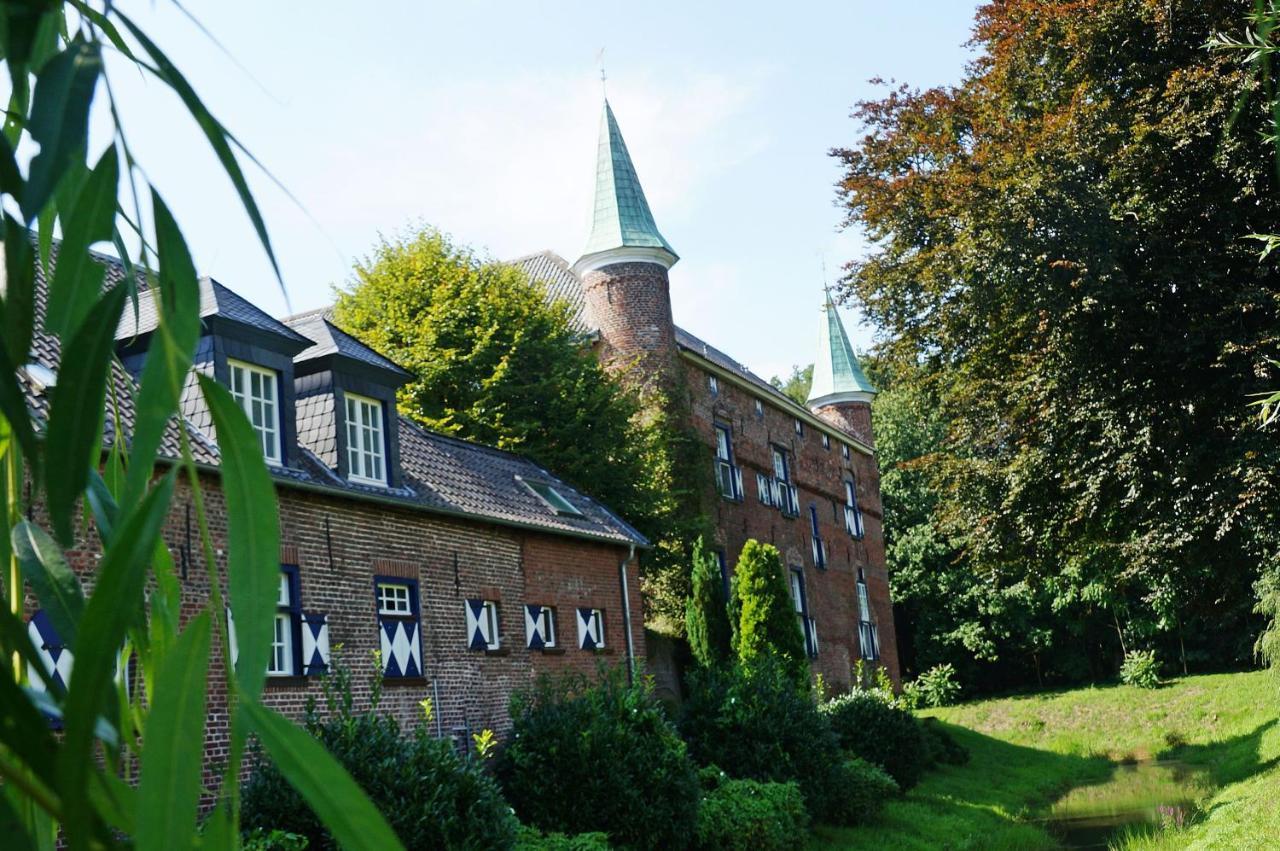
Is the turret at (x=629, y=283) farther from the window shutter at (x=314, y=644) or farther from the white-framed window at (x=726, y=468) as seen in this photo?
the window shutter at (x=314, y=644)

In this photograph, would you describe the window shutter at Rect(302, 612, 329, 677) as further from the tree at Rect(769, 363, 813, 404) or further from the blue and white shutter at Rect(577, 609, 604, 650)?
the tree at Rect(769, 363, 813, 404)

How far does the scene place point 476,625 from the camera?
1495cm

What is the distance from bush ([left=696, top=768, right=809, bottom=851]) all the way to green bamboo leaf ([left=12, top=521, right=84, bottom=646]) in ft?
41.7

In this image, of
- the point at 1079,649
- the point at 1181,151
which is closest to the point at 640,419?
the point at 1181,151

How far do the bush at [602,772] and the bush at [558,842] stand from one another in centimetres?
67

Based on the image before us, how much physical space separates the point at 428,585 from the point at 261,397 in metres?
2.72

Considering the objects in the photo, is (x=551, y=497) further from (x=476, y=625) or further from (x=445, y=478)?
(x=476, y=625)

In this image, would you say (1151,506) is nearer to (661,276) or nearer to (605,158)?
(661,276)

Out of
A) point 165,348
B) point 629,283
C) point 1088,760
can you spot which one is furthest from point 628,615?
point 165,348

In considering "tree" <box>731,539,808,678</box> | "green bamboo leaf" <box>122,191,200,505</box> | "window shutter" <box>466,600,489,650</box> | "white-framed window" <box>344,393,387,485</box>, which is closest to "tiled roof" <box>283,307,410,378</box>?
"white-framed window" <box>344,393,387,485</box>

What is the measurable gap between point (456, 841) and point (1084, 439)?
30.2ft

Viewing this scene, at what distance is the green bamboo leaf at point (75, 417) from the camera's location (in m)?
1.16

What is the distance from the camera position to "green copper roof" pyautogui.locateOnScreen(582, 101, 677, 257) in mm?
25953

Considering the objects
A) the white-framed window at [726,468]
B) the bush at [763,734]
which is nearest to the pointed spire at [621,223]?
the white-framed window at [726,468]
